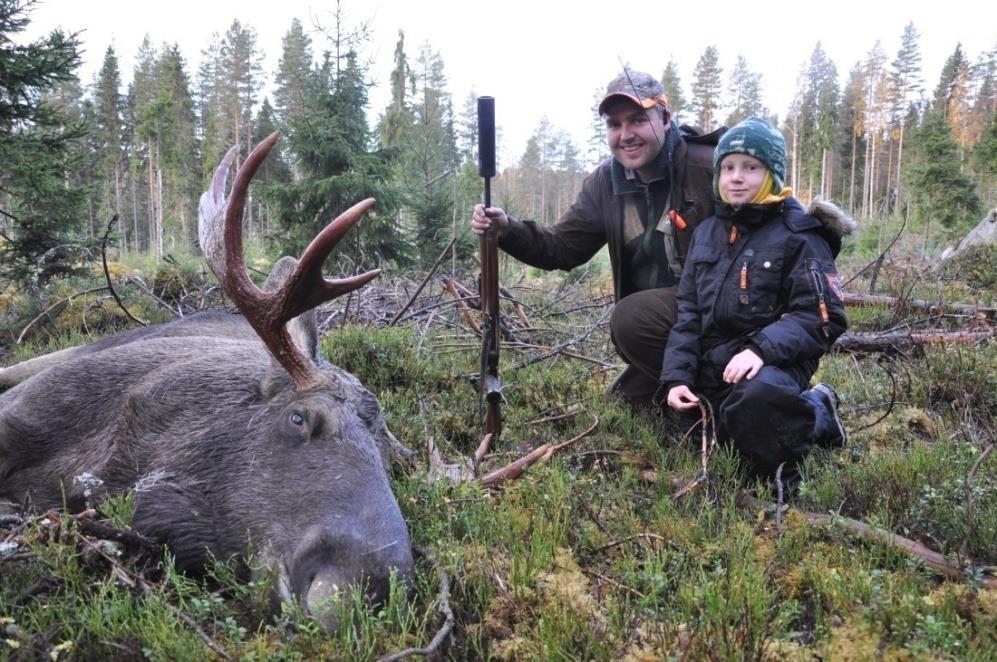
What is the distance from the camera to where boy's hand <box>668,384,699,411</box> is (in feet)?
13.1

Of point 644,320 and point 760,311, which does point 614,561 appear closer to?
point 760,311

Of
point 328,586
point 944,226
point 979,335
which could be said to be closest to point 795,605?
point 328,586

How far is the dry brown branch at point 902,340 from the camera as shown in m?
6.40

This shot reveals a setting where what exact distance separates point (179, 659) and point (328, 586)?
0.48 m

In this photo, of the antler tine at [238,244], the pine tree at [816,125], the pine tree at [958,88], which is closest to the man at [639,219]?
the antler tine at [238,244]

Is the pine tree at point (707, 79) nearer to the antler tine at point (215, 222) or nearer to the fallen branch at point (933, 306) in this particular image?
the fallen branch at point (933, 306)

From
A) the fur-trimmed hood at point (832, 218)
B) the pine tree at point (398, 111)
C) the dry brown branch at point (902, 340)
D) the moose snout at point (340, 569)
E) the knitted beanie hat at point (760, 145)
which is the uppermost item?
the pine tree at point (398, 111)

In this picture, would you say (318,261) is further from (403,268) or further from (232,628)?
(403,268)

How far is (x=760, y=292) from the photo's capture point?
13.0 ft

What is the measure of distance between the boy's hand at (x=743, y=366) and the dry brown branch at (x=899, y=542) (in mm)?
802

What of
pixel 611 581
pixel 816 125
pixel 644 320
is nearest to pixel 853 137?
pixel 816 125

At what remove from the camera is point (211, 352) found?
3.99 m

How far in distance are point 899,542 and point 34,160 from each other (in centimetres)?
1223

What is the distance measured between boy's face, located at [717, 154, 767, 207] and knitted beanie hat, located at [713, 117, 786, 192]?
0.04 meters
